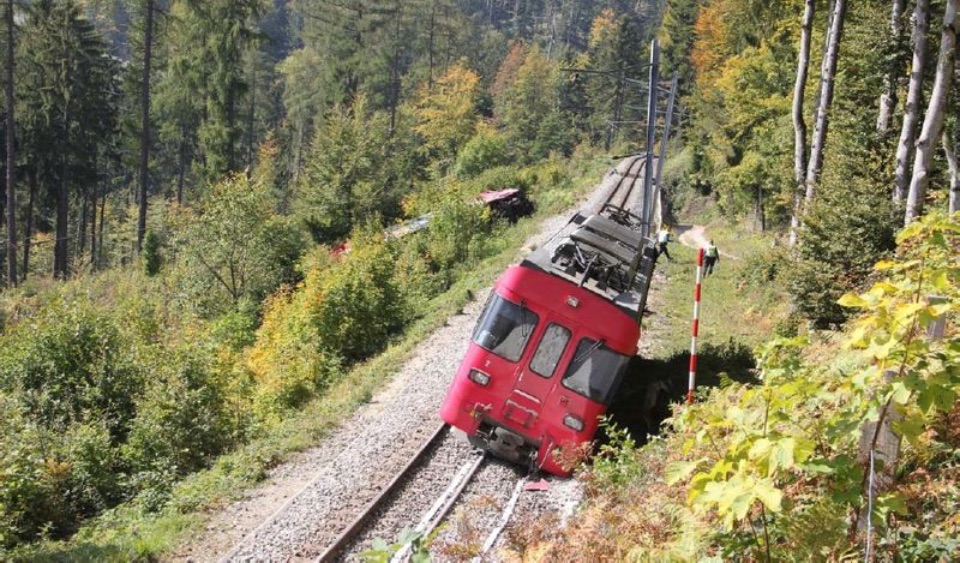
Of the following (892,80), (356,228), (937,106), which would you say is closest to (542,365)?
(937,106)

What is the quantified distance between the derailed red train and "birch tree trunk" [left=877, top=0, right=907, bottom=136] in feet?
27.0

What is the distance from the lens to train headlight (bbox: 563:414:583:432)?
948cm

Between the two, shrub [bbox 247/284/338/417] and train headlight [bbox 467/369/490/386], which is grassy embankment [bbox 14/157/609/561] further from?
train headlight [bbox 467/369/490/386]

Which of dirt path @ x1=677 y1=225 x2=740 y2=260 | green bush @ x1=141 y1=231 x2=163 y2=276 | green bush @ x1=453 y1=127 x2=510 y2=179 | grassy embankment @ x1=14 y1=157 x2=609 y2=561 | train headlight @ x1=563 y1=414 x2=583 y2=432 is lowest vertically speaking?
green bush @ x1=141 y1=231 x2=163 y2=276

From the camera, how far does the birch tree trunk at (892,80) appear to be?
14.3 meters

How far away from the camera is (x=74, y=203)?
52688mm

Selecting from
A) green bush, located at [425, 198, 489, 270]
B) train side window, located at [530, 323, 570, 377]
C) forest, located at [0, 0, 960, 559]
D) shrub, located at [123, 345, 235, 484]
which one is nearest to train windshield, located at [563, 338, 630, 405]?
train side window, located at [530, 323, 570, 377]

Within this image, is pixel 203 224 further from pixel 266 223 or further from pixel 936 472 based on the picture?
pixel 936 472

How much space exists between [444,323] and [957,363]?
1430cm

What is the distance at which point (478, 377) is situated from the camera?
9688 millimetres

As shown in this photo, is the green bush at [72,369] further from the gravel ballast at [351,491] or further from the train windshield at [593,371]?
the train windshield at [593,371]

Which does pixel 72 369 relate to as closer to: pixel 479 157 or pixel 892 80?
pixel 892 80

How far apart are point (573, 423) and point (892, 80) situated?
971 cm

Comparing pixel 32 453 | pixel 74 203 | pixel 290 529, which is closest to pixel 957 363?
pixel 290 529
